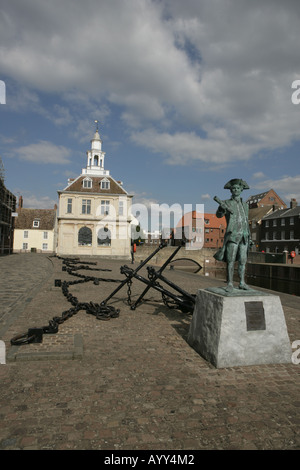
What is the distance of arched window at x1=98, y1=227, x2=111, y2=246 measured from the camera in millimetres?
38625

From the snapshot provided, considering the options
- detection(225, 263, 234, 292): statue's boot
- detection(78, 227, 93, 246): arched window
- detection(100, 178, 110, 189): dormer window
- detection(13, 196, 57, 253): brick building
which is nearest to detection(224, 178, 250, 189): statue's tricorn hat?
detection(225, 263, 234, 292): statue's boot

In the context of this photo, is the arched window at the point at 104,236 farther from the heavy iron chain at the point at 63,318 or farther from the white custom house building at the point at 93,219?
the heavy iron chain at the point at 63,318

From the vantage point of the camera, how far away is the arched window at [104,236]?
38.6 metres

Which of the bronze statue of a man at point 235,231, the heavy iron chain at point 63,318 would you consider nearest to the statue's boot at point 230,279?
the bronze statue of a man at point 235,231

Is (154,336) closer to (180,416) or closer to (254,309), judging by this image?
(254,309)

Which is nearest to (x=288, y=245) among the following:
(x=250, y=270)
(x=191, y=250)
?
(x=250, y=270)

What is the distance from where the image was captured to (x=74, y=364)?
460 centimetres

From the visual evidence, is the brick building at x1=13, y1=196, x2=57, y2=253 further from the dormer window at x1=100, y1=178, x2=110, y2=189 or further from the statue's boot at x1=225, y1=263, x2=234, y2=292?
the statue's boot at x1=225, y1=263, x2=234, y2=292

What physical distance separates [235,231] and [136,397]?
3181mm

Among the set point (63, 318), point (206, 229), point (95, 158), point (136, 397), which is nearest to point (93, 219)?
point (95, 158)

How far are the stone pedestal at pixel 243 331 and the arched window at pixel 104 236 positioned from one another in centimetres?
3429

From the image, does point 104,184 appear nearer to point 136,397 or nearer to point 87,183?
point 87,183

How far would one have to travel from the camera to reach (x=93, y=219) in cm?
3847

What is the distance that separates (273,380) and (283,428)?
1.24 m
